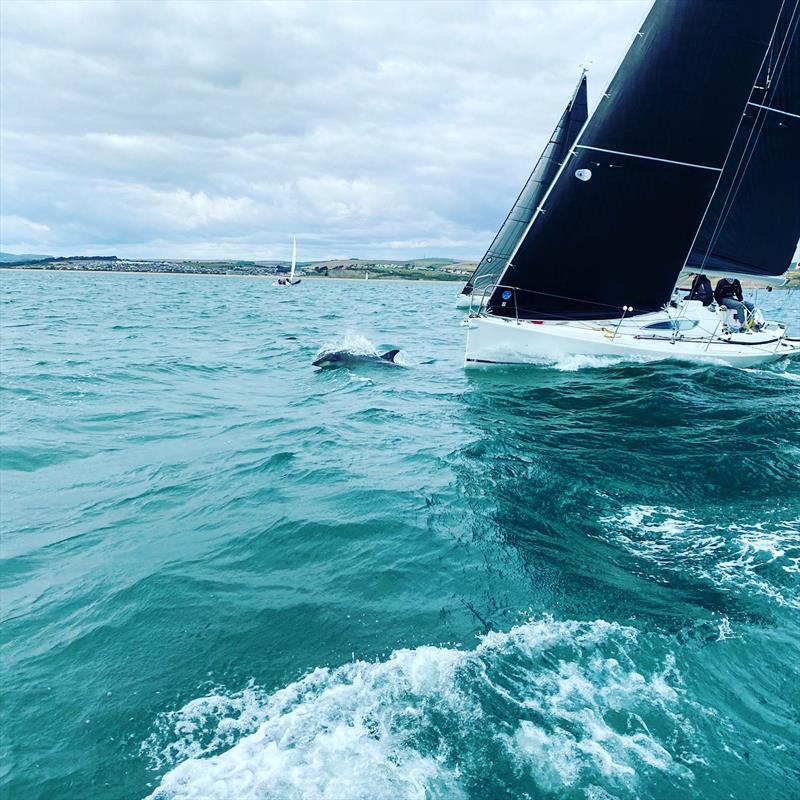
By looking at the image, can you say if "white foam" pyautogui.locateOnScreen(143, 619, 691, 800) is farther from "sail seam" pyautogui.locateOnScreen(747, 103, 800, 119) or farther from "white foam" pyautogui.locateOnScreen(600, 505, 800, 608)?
"sail seam" pyautogui.locateOnScreen(747, 103, 800, 119)

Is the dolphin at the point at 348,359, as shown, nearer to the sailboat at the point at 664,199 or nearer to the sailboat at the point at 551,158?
the sailboat at the point at 664,199

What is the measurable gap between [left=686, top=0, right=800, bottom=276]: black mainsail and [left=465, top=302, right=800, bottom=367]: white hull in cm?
492

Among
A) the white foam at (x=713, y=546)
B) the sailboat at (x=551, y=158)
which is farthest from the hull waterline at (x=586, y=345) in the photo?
the sailboat at (x=551, y=158)

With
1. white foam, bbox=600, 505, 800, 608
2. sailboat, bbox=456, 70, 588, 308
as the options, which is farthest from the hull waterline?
sailboat, bbox=456, 70, 588, 308

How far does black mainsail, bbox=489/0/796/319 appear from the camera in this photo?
2025 centimetres

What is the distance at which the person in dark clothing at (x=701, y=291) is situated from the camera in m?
26.4

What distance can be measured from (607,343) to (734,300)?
8.96 m

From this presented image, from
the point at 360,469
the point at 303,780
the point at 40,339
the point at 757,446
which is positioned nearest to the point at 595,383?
the point at 757,446

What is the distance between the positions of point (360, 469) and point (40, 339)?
96.6ft

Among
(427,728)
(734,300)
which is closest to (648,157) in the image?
(734,300)

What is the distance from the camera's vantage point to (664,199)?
22047 mm

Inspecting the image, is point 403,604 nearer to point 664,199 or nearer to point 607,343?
point 607,343

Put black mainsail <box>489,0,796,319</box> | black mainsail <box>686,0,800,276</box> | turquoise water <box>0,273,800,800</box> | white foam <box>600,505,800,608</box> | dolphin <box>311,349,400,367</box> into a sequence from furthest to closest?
dolphin <box>311,349,400,367</box> → black mainsail <box>686,0,800,276</box> → black mainsail <box>489,0,796,319</box> → white foam <box>600,505,800,608</box> → turquoise water <box>0,273,800,800</box>

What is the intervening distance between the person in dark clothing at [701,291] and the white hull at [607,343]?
2709 millimetres
